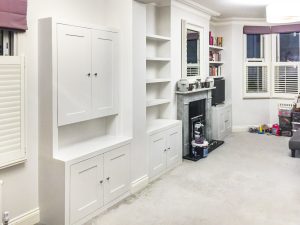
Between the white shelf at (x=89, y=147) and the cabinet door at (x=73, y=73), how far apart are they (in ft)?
0.97

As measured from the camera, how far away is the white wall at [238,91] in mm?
7199

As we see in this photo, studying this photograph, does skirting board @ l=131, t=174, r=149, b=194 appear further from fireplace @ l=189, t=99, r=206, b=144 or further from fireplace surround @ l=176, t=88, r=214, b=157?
fireplace @ l=189, t=99, r=206, b=144

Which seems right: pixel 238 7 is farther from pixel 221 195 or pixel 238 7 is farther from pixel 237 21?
pixel 221 195

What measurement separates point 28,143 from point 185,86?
284 cm

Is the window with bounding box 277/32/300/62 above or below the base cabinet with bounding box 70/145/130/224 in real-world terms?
above

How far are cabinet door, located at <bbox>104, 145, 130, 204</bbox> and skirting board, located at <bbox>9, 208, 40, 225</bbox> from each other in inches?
26.7

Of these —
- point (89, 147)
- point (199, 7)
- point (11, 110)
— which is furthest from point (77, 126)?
point (199, 7)

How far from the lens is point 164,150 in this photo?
4363mm

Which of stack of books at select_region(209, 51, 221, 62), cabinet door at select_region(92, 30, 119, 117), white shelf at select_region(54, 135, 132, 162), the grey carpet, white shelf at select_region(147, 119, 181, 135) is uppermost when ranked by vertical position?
stack of books at select_region(209, 51, 221, 62)

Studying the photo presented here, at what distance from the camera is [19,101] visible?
2.68m

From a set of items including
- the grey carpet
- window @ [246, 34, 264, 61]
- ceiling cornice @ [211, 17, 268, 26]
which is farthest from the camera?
window @ [246, 34, 264, 61]

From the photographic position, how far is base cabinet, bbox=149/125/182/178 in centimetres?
411

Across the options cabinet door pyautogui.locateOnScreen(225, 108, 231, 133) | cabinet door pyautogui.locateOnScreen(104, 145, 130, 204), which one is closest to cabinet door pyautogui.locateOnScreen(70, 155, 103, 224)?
cabinet door pyautogui.locateOnScreen(104, 145, 130, 204)

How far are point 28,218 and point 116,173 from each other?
972mm
